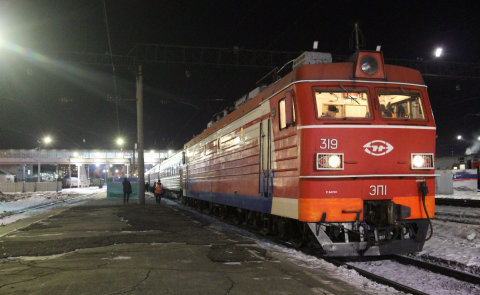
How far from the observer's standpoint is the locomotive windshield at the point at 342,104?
7.86 metres

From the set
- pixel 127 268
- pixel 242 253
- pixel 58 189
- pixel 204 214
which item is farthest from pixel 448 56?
pixel 58 189

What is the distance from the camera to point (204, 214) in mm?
18562

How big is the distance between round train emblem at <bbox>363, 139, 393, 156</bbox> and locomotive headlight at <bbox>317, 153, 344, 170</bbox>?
0.55 meters

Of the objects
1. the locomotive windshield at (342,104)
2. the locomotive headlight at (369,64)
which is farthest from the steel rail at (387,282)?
the locomotive headlight at (369,64)

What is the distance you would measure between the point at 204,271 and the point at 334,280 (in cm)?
203

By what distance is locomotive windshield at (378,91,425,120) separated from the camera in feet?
26.6

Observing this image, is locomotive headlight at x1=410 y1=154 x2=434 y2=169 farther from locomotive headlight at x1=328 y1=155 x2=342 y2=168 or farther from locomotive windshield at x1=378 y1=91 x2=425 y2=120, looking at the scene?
locomotive headlight at x1=328 y1=155 x2=342 y2=168

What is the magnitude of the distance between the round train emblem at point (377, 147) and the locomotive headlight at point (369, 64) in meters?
1.35

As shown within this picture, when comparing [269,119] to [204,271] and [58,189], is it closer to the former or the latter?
[204,271]

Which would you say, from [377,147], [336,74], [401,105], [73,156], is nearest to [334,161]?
[377,147]

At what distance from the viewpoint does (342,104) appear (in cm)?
802

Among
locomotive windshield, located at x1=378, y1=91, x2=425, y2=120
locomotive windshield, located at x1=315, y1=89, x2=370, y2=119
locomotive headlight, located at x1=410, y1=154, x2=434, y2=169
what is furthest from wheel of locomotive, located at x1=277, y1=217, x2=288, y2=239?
locomotive windshield, located at x1=378, y1=91, x2=425, y2=120

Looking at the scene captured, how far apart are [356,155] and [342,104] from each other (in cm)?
101

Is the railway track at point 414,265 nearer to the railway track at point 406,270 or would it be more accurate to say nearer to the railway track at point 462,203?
the railway track at point 406,270
